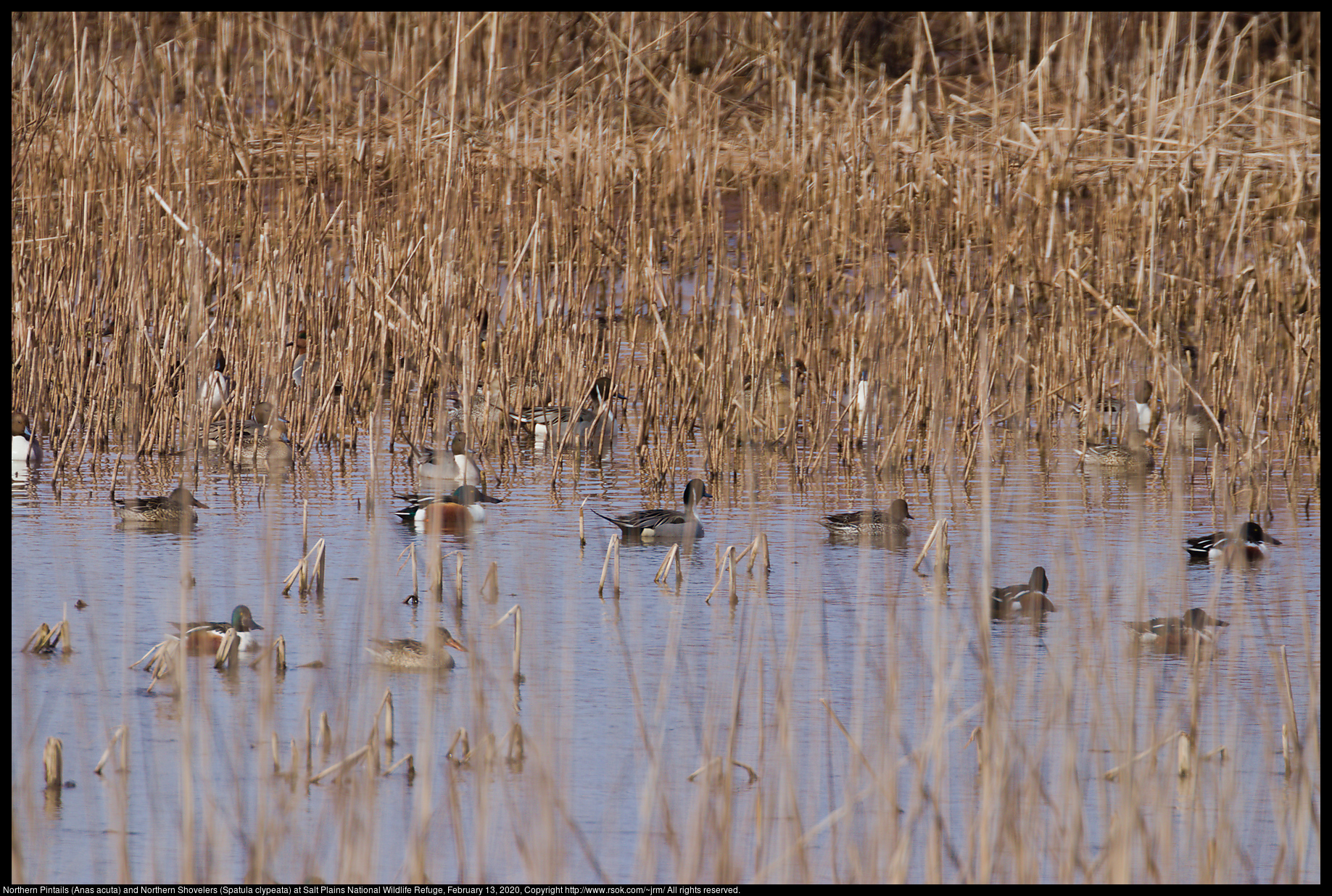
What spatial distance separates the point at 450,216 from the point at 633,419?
1.47m

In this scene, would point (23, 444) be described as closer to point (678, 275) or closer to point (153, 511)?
point (153, 511)

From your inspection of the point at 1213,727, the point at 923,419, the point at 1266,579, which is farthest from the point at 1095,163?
the point at 1213,727

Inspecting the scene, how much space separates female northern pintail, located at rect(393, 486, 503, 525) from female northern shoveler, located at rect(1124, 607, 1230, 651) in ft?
A: 7.57

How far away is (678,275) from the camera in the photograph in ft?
30.9

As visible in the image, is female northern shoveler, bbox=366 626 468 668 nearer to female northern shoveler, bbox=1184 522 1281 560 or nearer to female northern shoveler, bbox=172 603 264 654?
female northern shoveler, bbox=172 603 264 654

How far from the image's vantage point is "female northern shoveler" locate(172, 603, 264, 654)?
4672mm

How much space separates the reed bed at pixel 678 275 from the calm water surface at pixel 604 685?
1.51 feet

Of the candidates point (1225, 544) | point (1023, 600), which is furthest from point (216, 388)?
point (1225, 544)

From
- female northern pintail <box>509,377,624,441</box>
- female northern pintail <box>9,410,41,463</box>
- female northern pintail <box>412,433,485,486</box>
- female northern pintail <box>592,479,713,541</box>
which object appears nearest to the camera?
female northern pintail <box>592,479,713,541</box>

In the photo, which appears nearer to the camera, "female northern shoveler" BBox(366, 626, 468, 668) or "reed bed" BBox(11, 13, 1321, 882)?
"female northern shoveler" BBox(366, 626, 468, 668)

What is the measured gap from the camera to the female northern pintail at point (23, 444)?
757 centimetres

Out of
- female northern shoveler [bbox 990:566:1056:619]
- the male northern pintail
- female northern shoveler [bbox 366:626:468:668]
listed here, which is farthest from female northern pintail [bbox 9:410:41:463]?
female northern shoveler [bbox 990:566:1056:619]

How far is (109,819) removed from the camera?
360cm

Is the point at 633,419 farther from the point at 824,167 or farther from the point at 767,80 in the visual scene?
the point at 767,80
